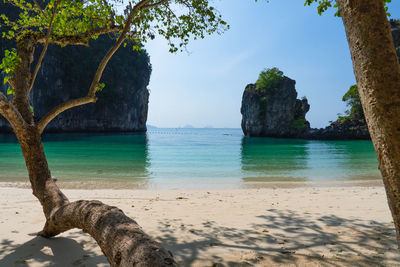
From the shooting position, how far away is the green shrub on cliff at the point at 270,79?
69.1 meters

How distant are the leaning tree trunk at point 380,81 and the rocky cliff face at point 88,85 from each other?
66.3 metres

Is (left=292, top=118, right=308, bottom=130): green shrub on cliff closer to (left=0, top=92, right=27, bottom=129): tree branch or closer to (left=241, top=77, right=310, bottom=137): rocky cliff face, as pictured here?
(left=241, top=77, right=310, bottom=137): rocky cliff face

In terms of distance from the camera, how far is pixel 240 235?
4.32 meters

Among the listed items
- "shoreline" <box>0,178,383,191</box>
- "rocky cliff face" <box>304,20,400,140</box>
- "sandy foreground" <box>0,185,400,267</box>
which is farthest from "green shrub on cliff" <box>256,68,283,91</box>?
"sandy foreground" <box>0,185,400,267</box>

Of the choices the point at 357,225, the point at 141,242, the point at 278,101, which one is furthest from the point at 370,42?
the point at 278,101

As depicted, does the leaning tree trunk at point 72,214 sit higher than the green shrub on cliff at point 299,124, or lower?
lower

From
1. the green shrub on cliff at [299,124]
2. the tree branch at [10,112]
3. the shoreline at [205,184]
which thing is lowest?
the shoreline at [205,184]

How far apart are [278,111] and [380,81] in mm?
68593

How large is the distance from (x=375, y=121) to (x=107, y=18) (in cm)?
522

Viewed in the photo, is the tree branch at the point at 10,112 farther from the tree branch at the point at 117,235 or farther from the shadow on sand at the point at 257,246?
the shadow on sand at the point at 257,246

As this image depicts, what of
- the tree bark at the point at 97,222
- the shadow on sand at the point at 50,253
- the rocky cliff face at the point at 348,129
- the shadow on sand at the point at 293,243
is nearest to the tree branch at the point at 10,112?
the tree bark at the point at 97,222

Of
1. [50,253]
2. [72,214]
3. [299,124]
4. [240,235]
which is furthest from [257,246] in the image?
[299,124]

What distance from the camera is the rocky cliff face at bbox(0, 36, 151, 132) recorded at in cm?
6212

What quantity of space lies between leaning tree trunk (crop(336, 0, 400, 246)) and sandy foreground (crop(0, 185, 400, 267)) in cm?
227
